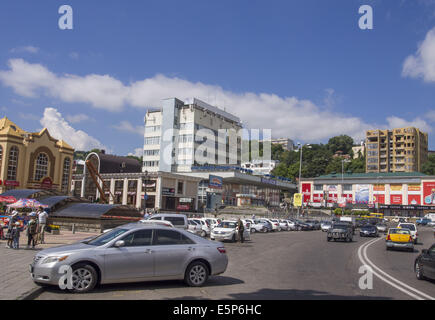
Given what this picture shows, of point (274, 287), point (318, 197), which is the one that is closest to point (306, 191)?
point (318, 197)

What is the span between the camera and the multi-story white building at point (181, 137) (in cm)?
8912

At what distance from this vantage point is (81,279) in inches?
332

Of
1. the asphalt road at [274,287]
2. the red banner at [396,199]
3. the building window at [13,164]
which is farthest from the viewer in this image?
the red banner at [396,199]

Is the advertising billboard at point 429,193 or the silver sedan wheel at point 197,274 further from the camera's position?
the advertising billboard at point 429,193

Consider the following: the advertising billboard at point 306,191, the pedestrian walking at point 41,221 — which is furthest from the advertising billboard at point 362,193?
the pedestrian walking at point 41,221

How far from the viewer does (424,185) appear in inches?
3440

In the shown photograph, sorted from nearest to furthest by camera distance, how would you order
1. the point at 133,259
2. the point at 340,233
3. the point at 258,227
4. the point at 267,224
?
the point at 133,259 < the point at 340,233 < the point at 258,227 < the point at 267,224

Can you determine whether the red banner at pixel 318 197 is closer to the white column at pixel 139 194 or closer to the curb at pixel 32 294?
the white column at pixel 139 194

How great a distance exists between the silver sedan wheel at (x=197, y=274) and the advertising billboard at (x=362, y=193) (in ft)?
306

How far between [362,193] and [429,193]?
49.0 feet

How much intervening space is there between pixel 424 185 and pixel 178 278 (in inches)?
3614

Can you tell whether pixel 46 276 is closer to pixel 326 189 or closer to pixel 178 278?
pixel 178 278

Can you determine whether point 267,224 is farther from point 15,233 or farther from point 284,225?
point 15,233

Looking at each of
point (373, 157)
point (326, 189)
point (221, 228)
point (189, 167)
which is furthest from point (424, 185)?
point (221, 228)
